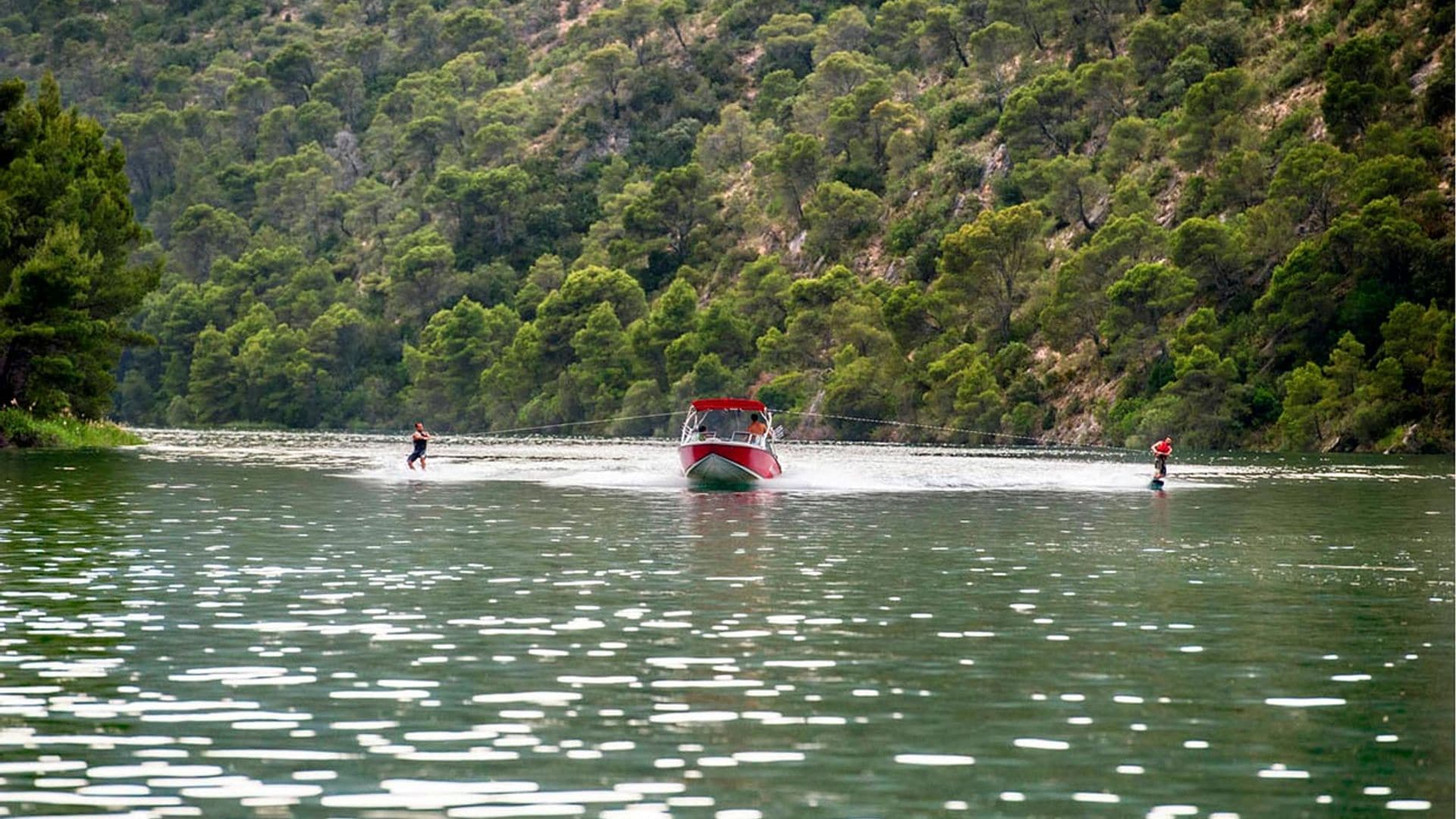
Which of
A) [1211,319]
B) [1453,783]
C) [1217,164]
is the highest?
[1217,164]

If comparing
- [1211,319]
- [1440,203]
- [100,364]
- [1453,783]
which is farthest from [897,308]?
[1453,783]

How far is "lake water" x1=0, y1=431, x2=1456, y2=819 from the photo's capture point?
715 inches

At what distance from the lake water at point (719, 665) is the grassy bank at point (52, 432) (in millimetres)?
43005

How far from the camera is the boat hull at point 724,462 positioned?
254 ft

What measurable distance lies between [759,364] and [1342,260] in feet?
205

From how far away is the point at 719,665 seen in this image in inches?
1009

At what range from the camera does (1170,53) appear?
16888 cm

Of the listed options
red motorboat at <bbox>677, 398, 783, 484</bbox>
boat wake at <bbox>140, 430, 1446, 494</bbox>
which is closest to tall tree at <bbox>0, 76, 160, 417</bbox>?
boat wake at <bbox>140, 430, 1446, 494</bbox>

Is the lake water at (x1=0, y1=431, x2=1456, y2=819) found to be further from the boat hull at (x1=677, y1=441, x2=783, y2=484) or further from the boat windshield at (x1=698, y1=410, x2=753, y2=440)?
the boat windshield at (x1=698, y1=410, x2=753, y2=440)

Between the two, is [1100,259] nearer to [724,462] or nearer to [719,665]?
[724,462]

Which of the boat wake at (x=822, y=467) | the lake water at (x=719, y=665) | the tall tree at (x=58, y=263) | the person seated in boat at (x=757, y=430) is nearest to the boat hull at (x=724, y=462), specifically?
the boat wake at (x=822, y=467)

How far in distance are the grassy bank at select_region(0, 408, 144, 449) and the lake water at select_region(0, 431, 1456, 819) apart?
1693 inches

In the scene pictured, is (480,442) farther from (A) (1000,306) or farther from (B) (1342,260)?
(B) (1342,260)

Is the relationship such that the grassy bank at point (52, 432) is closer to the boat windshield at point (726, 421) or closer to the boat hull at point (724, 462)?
the boat windshield at point (726, 421)
